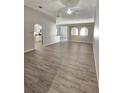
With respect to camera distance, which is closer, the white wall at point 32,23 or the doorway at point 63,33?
the white wall at point 32,23

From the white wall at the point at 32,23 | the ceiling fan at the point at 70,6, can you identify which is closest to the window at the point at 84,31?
the white wall at the point at 32,23

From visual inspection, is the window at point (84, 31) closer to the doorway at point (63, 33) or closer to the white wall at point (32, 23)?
the doorway at point (63, 33)

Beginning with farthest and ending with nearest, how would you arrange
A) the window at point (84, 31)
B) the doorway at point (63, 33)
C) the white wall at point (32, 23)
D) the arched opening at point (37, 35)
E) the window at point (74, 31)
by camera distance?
the doorway at point (63, 33)
the window at point (74, 31)
the window at point (84, 31)
the arched opening at point (37, 35)
the white wall at point (32, 23)

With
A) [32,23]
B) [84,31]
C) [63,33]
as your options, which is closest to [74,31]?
[84,31]

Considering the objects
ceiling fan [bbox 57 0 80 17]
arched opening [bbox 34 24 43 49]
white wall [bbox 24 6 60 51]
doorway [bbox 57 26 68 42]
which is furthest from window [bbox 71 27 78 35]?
ceiling fan [bbox 57 0 80 17]

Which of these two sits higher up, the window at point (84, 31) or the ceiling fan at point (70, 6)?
the ceiling fan at point (70, 6)

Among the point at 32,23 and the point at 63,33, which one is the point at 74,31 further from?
the point at 32,23

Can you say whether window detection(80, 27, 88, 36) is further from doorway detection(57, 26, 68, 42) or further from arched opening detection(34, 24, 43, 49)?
arched opening detection(34, 24, 43, 49)

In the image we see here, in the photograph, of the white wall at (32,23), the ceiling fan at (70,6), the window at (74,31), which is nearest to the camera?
the ceiling fan at (70,6)

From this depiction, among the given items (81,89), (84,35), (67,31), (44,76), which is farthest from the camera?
(67,31)
